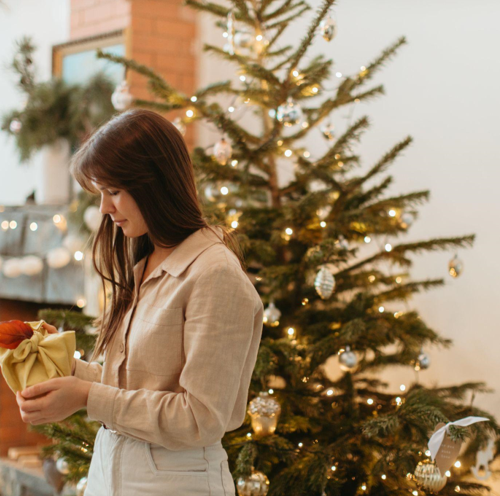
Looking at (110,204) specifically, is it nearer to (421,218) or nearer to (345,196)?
(345,196)

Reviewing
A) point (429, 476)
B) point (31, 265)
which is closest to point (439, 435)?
point (429, 476)

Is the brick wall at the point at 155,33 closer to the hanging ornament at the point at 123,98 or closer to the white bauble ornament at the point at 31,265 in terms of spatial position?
the white bauble ornament at the point at 31,265

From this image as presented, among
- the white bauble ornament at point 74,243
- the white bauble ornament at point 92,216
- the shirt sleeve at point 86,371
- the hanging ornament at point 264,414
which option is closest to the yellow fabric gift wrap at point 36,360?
the shirt sleeve at point 86,371

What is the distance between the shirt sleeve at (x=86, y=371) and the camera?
1106mm

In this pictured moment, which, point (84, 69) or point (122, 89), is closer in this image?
point (122, 89)

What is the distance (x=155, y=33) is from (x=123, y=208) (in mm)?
2362

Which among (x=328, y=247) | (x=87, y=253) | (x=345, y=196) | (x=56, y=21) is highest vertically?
(x=56, y=21)

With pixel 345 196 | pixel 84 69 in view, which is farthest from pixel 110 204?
pixel 84 69

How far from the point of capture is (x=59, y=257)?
2.86 meters

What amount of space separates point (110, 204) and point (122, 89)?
3.37 feet

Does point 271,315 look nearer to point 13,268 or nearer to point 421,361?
point 421,361

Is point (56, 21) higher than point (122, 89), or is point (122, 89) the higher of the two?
point (56, 21)

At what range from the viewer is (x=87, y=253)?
2592 millimetres

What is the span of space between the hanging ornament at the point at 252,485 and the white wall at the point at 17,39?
263cm
